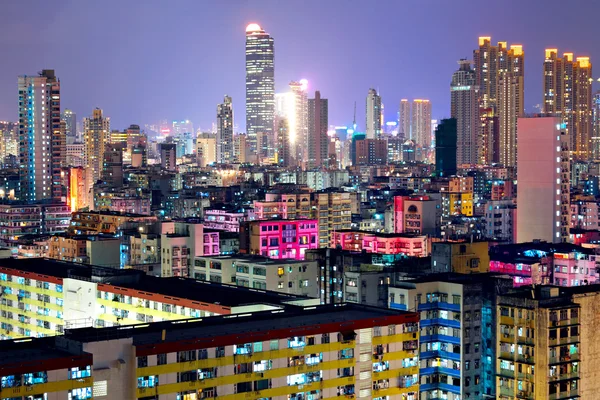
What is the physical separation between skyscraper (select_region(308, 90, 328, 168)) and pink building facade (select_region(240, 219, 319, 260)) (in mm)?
125037

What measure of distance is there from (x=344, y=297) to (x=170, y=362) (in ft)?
61.0

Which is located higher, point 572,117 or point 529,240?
point 572,117

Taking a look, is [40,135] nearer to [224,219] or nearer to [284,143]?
[224,219]

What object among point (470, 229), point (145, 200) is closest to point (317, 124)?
point (145, 200)

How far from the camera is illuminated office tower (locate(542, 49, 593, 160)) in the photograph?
6334 inches

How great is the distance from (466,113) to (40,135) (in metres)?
93.0

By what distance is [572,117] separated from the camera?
163500mm

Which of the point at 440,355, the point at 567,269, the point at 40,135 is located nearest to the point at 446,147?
the point at 40,135

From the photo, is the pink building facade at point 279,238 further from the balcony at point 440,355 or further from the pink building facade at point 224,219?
the pink building facade at point 224,219

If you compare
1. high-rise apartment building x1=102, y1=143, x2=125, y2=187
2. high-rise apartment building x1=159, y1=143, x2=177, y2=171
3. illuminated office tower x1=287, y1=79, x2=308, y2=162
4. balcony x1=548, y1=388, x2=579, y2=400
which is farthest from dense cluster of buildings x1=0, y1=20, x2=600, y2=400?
illuminated office tower x1=287, y1=79, x2=308, y2=162

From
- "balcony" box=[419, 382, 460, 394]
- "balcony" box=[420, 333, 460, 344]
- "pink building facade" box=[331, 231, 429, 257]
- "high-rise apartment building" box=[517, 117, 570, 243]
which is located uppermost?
"high-rise apartment building" box=[517, 117, 570, 243]

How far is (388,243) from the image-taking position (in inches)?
2456

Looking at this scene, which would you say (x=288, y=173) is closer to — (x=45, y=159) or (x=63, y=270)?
(x=45, y=159)

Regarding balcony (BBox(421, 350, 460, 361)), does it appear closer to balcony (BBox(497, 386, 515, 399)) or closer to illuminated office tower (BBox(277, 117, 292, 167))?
balcony (BBox(497, 386, 515, 399))
